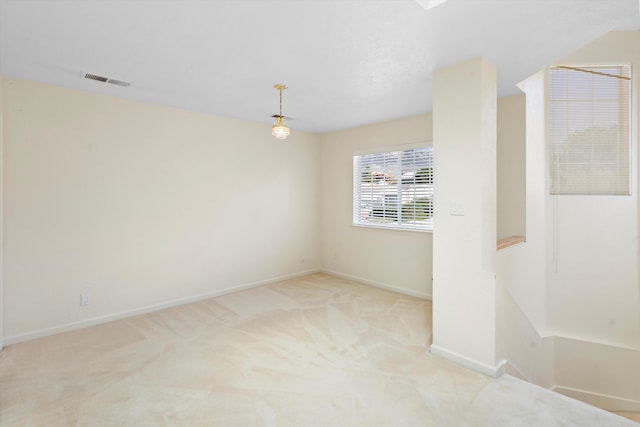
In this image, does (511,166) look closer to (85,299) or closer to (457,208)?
(457,208)

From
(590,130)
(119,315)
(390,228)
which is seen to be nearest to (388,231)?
(390,228)

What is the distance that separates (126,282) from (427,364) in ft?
11.1

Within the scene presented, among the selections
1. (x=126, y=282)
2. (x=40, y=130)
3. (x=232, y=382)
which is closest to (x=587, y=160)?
(x=232, y=382)

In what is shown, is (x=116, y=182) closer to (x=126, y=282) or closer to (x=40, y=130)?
(x=40, y=130)

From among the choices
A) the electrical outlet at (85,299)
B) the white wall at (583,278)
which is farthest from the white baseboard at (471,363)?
the electrical outlet at (85,299)

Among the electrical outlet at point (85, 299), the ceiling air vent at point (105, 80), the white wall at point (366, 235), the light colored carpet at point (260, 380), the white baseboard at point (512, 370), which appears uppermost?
the ceiling air vent at point (105, 80)

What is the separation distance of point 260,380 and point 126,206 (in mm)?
2600

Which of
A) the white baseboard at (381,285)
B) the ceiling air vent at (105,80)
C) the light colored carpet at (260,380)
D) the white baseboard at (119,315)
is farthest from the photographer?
the white baseboard at (381,285)

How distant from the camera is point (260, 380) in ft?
8.05

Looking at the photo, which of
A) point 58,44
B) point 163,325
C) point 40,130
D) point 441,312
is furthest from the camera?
point 163,325

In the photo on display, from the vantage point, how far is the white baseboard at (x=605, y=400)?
3797mm

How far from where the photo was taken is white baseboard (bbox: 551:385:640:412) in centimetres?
380

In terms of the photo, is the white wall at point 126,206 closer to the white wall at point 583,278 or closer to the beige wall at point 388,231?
the beige wall at point 388,231

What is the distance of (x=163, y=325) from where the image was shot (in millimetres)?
3504
